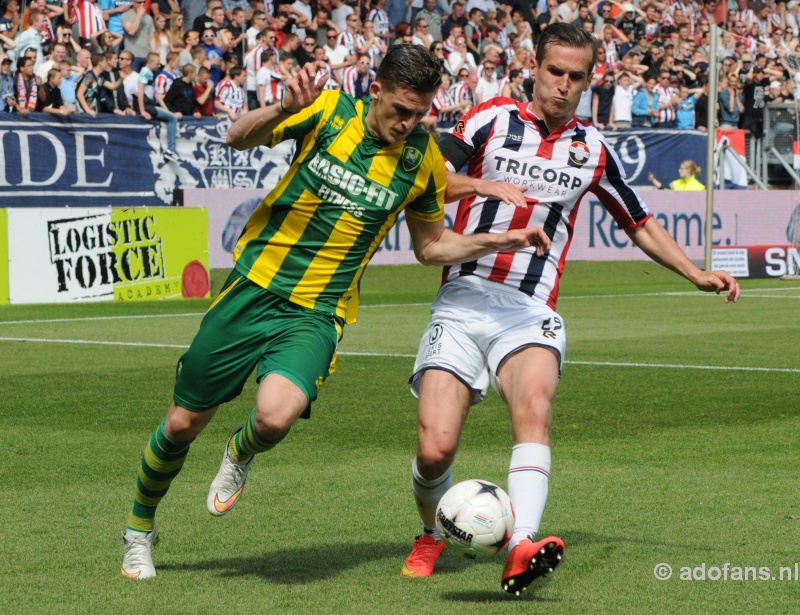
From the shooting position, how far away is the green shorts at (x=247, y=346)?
528cm

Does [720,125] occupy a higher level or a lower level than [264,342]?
lower

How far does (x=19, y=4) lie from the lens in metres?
22.1

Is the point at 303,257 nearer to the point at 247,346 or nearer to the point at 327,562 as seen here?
the point at 247,346

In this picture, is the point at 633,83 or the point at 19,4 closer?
the point at 19,4

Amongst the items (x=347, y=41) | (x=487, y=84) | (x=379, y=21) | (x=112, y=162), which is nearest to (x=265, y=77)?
(x=347, y=41)

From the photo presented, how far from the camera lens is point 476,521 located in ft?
16.6

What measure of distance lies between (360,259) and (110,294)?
45.6 feet

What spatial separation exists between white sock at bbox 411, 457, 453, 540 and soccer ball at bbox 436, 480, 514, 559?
383 millimetres

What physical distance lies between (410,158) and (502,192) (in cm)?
39

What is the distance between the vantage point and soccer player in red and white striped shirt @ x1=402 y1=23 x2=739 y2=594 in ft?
17.7

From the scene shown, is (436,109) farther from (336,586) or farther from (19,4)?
(336,586)

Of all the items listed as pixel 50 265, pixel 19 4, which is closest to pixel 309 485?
pixel 50 265

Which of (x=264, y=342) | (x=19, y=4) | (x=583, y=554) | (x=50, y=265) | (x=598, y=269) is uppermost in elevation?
(x=264, y=342)

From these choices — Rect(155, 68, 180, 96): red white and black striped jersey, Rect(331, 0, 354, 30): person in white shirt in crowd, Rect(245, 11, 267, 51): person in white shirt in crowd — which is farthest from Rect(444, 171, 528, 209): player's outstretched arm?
Rect(331, 0, 354, 30): person in white shirt in crowd
